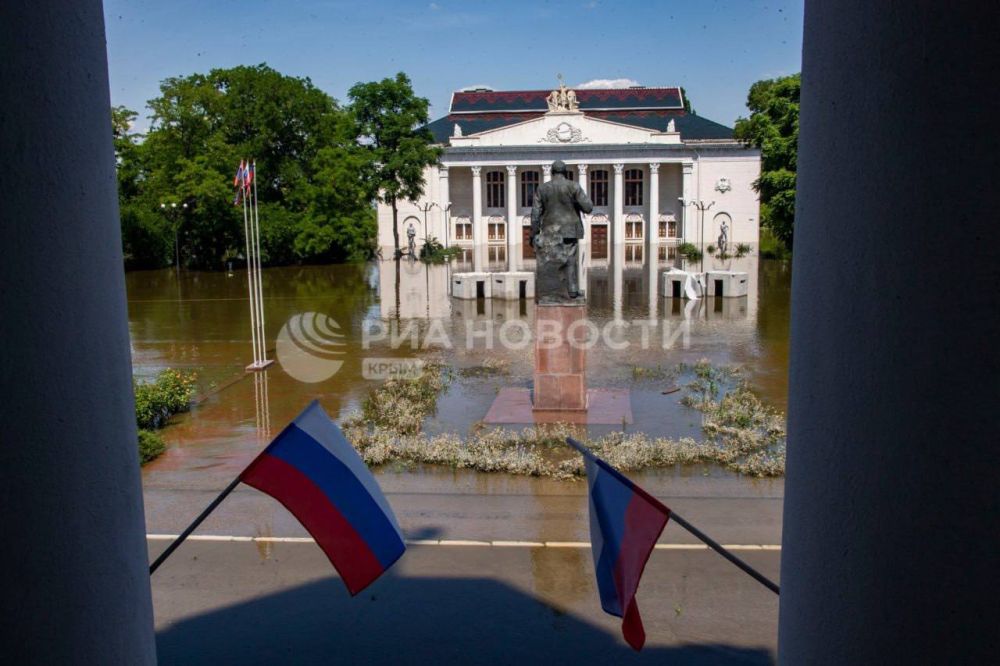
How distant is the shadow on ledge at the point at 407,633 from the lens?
602 cm

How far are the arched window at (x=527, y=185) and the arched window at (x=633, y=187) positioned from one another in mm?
6733

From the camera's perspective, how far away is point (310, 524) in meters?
4.35

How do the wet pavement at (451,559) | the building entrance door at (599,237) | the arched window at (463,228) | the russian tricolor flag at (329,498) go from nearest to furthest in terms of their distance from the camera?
the russian tricolor flag at (329,498) → the wet pavement at (451,559) → the building entrance door at (599,237) → the arched window at (463,228)

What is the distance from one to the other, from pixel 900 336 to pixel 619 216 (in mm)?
60617

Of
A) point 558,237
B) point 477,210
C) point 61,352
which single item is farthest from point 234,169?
point 61,352

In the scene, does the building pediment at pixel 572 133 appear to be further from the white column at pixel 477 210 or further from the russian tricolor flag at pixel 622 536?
the russian tricolor flag at pixel 622 536

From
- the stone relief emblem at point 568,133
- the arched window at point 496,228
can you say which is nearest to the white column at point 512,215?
the arched window at point 496,228

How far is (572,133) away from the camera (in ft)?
196

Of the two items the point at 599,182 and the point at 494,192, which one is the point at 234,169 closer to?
the point at 494,192

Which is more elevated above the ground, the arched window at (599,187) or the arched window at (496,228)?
the arched window at (599,187)

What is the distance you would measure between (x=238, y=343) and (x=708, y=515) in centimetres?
1487

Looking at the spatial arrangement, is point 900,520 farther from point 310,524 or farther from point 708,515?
point 708,515

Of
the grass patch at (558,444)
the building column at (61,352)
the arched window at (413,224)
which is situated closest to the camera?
the building column at (61,352)

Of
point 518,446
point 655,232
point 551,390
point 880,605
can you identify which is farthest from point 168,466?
point 655,232
